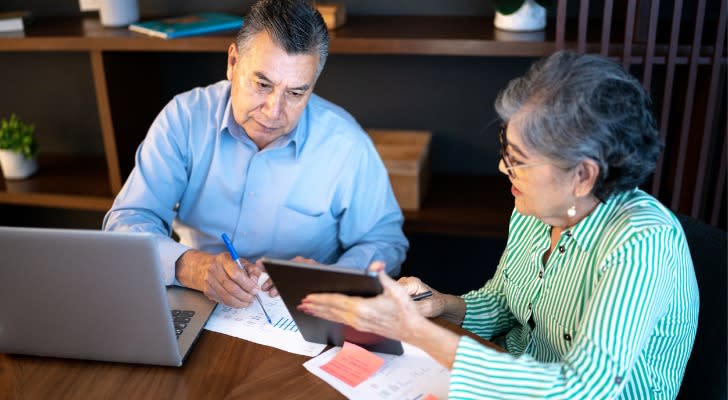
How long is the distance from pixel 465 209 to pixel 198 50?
1.06 m

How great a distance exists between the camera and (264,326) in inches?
58.5

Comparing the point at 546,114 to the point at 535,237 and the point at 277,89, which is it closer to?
the point at 535,237

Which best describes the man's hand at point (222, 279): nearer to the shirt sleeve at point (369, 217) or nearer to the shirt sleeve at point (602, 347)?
the shirt sleeve at point (369, 217)

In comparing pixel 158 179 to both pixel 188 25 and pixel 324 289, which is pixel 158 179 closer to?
pixel 188 25

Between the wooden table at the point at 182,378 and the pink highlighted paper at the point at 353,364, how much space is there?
0.04 m

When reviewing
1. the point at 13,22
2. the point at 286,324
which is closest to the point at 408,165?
the point at 286,324

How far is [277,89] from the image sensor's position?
5.63ft

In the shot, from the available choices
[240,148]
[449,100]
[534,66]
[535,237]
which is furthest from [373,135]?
[534,66]

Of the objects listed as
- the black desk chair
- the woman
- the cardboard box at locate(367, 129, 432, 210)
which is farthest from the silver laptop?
the cardboard box at locate(367, 129, 432, 210)

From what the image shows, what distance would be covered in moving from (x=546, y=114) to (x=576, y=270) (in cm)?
33

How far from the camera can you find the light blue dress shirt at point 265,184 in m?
1.90

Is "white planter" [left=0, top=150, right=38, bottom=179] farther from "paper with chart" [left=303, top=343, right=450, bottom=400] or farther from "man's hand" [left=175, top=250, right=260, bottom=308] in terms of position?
"paper with chart" [left=303, top=343, right=450, bottom=400]

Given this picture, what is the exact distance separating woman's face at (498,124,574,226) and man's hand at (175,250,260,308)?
0.59 m

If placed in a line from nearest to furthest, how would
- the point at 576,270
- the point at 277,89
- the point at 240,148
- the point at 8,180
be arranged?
1. the point at 576,270
2. the point at 277,89
3. the point at 240,148
4. the point at 8,180
